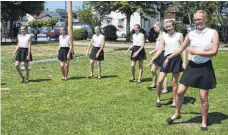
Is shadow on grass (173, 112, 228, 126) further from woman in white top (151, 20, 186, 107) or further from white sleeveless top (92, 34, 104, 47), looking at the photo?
white sleeveless top (92, 34, 104, 47)

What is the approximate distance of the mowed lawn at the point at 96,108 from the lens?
667cm

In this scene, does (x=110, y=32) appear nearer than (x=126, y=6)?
No

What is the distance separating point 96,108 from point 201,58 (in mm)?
2753

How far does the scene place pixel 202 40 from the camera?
6.28 m

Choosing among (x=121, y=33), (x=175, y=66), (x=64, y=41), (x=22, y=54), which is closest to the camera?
(x=175, y=66)

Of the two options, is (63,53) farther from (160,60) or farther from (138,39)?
(160,60)

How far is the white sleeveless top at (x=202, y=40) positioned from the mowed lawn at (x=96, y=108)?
124 centimetres

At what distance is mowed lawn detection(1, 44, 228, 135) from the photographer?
6.67m

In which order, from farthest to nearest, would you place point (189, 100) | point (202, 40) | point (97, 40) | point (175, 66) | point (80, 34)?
point (80, 34)
point (97, 40)
point (189, 100)
point (175, 66)
point (202, 40)

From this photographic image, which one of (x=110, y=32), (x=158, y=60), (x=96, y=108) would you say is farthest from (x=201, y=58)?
(x=110, y=32)

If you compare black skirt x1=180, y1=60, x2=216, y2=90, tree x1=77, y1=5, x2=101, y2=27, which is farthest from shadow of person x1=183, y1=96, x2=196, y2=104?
tree x1=77, y1=5, x2=101, y2=27

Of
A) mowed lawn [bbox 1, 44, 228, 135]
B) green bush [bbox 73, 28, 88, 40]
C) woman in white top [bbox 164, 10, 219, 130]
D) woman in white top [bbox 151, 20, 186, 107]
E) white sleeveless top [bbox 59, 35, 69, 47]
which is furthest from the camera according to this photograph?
green bush [bbox 73, 28, 88, 40]

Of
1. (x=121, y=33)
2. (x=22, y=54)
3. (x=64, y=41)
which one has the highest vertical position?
(x=64, y=41)

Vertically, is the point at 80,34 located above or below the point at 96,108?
above
